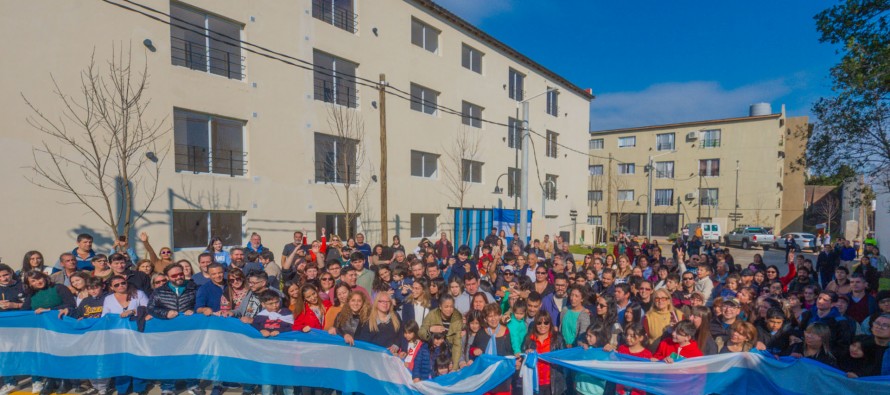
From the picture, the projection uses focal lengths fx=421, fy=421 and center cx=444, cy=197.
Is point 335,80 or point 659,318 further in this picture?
point 335,80

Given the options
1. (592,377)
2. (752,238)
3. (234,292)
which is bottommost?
(752,238)

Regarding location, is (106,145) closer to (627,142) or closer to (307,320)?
(307,320)

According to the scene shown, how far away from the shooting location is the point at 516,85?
24.6 m

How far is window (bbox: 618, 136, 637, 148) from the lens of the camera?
148ft

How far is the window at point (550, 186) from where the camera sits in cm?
2667

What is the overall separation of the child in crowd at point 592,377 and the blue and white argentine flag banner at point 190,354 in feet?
6.60

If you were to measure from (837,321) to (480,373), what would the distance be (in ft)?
12.9

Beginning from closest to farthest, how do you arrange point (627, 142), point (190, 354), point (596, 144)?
point (190, 354), point (627, 142), point (596, 144)

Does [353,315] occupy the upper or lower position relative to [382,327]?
upper

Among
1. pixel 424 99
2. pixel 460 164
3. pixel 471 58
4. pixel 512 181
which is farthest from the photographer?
pixel 512 181

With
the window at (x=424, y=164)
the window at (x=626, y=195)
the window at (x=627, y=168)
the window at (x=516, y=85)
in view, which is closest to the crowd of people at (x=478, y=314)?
the window at (x=424, y=164)

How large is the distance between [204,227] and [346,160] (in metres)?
4.84

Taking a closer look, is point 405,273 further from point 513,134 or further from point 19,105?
point 513,134

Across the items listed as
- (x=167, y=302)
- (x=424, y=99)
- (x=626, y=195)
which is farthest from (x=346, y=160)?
(x=626, y=195)
